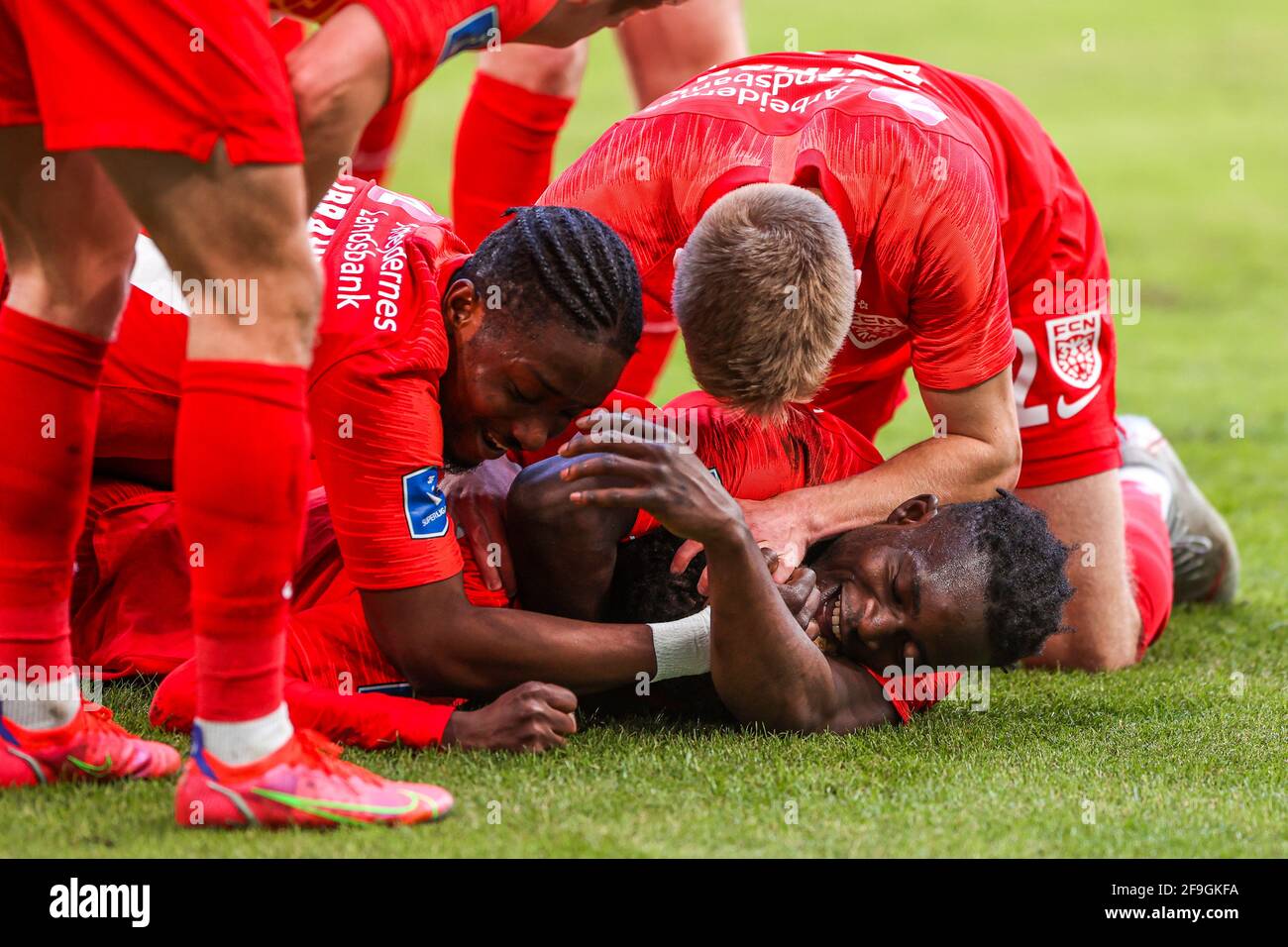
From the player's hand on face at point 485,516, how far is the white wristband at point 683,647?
393 millimetres

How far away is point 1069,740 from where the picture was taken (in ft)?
12.7

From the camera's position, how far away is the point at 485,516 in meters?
3.95

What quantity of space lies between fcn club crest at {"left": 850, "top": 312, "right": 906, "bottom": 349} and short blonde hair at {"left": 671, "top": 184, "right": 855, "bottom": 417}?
79 cm

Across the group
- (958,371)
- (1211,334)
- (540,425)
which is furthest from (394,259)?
(1211,334)

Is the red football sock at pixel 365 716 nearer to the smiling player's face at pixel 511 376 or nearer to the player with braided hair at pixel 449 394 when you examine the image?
the player with braided hair at pixel 449 394

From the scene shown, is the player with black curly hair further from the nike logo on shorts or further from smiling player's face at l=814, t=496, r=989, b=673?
the nike logo on shorts

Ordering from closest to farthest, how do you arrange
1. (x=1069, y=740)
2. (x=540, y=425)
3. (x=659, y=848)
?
(x=659, y=848)
(x=540, y=425)
(x=1069, y=740)

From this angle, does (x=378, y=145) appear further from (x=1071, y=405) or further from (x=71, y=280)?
(x=71, y=280)

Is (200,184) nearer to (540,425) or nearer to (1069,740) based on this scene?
(540,425)

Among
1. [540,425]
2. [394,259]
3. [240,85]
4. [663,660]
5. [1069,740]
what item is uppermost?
[240,85]

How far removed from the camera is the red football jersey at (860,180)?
407cm

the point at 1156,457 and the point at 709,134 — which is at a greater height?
the point at 709,134

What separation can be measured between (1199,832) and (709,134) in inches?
82.7
